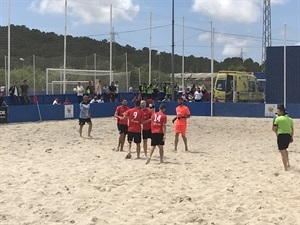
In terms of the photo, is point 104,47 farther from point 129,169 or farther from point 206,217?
point 206,217

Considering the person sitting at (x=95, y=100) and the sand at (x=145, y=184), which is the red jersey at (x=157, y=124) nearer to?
the sand at (x=145, y=184)

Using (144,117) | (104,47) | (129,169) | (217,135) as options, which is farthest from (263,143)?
(104,47)

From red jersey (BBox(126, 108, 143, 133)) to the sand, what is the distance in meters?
0.76

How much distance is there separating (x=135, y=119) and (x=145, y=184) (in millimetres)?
3637

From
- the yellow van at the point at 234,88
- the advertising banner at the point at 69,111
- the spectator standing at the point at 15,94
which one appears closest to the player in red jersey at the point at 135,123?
the advertising banner at the point at 69,111

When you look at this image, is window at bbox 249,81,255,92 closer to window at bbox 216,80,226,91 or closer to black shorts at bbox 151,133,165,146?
window at bbox 216,80,226,91

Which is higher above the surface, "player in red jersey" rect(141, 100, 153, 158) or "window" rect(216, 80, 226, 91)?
"window" rect(216, 80, 226, 91)

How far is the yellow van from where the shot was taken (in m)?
32.0

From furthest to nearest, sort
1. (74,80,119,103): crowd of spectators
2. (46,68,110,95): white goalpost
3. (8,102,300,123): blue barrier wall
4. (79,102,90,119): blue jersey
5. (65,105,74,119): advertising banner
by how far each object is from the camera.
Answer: (46,68,110,95): white goalpost
(74,80,119,103): crowd of spectators
(65,105,74,119): advertising banner
(8,102,300,123): blue barrier wall
(79,102,90,119): blue jersey

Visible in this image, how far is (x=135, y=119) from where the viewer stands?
508 inches

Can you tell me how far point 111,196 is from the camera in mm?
8492

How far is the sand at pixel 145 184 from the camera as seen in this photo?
24.2ft

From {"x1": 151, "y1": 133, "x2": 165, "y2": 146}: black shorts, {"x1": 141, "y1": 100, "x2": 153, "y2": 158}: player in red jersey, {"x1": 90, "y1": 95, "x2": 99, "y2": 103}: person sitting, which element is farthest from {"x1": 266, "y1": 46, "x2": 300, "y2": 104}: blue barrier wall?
{"x1": 151, "y1": 133, "x2": 165, "y2": 146}: black shorts

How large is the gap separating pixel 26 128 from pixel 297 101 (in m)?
15.4
